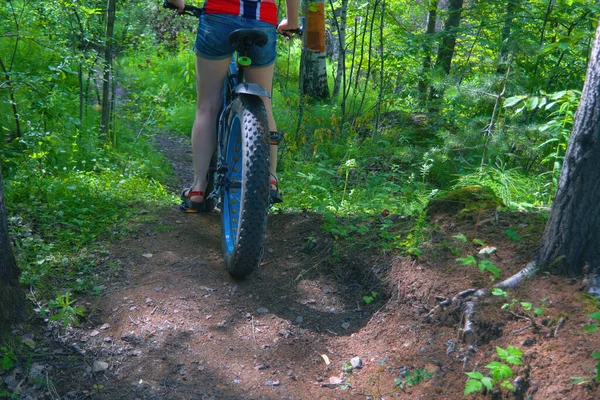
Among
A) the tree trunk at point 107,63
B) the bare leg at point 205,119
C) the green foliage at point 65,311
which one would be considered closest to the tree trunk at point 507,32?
the bare leg at point 205,119

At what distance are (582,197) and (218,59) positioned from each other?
2392mm

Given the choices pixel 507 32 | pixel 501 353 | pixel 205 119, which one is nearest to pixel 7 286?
pixel 205 119

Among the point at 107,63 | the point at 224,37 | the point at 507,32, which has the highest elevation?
the point at 507,32

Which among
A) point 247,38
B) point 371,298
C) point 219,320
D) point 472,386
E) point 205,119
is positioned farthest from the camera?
point 205,119

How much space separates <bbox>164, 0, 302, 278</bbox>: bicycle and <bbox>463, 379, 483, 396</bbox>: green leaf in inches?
56.1

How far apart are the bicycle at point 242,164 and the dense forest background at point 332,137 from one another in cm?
73

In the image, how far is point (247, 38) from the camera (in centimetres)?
351

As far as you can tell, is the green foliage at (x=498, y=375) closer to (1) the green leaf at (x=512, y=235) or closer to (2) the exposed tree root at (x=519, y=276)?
(2) the exposed tree root at (x=519, y=276)

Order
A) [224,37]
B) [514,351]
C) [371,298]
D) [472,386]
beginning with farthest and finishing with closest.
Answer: [224,37] → [371,298] → [514,351] → [472,386]

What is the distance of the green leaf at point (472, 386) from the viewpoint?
2.15 metres

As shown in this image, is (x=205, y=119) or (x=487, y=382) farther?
(x=205, y=119)

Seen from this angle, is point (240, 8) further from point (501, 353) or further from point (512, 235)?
point (501, 353)

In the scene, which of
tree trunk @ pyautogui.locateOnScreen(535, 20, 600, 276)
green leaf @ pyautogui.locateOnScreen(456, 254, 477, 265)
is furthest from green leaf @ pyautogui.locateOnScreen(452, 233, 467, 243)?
tree trunk @ pyautogui.locateOnScreen(535, 20, 600, 276)

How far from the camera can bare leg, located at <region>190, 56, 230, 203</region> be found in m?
3.79
